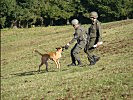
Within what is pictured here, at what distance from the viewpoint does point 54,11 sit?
3760 inches

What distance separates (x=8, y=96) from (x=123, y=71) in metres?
4.67

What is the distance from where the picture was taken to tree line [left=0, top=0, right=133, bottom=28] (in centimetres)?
8800

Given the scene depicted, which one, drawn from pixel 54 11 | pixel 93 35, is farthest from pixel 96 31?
pixel 54 11

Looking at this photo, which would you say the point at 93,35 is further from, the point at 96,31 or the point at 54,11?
the point at 54,11

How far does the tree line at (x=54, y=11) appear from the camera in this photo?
88.0 m

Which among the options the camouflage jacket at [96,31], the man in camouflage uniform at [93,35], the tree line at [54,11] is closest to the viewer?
the man in camouflage uniform at [93,35]

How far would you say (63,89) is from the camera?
1278 centimetres

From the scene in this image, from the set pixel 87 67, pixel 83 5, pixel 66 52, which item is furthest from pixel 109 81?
pixel 83 5

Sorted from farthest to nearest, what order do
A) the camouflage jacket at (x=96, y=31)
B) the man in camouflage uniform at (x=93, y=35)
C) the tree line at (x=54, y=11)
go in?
the tree line at (x=54, y=11), the camouflage jacket at (x=96, y=31), the man in camouflage uniform at (x=93, y=35)

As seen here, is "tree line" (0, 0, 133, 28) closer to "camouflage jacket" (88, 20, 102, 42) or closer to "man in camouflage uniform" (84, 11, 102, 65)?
"man in camouflage uniform" (84, 11, 102, 65)

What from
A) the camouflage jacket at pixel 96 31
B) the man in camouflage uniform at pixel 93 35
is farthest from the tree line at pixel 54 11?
the camouflage jacket at pixel 96 31

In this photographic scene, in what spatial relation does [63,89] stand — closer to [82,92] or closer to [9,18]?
[82,92]

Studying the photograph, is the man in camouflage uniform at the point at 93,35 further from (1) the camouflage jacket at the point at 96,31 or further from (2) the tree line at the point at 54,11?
(2) the tree line at the point at 54,11

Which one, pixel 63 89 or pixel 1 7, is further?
pixel 1 7
